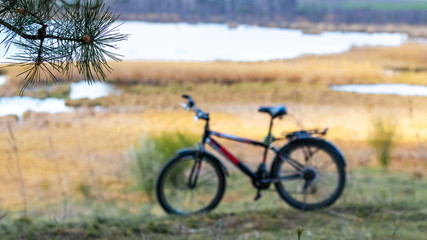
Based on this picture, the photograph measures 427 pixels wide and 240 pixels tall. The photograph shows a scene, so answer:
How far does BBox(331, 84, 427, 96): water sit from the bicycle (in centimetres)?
1186

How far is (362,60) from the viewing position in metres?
18.8

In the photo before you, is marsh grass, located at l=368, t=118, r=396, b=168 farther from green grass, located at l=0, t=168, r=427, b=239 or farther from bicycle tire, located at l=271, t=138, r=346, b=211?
bicycle tire, located at l=271, t=138, r=346, b=211

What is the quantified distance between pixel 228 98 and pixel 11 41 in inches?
533

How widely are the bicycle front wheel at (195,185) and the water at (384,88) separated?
1210 cm

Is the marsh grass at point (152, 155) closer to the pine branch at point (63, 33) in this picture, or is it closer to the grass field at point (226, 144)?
the grass field at point (226, 144)

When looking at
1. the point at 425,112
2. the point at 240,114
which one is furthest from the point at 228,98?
the point at 425,112

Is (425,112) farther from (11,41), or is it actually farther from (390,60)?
(11,41)

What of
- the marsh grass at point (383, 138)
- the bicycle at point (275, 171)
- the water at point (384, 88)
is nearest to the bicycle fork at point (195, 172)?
→ the bicycle at point (275, 171)

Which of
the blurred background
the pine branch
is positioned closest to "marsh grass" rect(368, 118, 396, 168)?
the blurred background

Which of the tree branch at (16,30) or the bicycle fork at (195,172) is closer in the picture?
the tree branch at (16,30)

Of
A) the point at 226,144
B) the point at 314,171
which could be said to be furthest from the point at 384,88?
the point at 314,171

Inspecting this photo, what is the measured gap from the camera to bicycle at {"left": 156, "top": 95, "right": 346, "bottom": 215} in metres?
3.49

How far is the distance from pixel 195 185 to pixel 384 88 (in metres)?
13.2

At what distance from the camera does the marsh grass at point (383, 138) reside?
9016 millimetres
